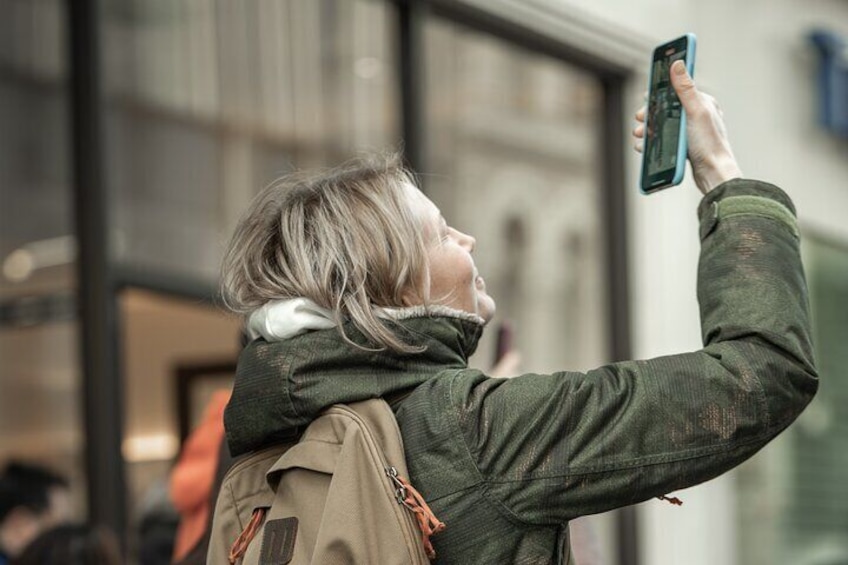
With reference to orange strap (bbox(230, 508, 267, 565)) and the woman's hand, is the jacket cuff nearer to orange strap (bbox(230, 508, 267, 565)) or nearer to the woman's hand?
the woman's hand

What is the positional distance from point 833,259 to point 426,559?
24.6 feet

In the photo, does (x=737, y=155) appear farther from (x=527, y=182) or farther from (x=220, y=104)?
(x=220, y=104)

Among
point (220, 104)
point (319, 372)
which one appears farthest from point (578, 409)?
point (220, 104)

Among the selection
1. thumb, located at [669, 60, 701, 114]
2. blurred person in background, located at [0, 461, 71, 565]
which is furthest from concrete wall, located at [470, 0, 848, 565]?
thumb, located at [669, 60, 701, 114]

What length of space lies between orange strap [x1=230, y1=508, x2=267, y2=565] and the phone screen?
2.51 ft

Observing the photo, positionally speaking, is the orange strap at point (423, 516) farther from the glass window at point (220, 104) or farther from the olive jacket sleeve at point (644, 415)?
the glass window at point (220, 104)

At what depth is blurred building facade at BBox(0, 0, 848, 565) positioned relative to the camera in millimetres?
6438

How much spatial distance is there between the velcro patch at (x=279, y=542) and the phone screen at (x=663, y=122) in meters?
0.75

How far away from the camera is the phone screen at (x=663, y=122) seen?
A: 7.93ft

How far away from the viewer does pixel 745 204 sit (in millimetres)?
2279

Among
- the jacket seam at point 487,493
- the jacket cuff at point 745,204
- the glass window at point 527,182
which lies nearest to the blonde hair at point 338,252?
the jacket seam at point 487,493

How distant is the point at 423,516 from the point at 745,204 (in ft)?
2.05

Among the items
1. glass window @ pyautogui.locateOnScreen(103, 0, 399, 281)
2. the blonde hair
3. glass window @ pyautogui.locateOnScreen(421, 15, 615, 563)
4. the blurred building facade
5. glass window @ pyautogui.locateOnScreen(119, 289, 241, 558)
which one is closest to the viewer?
the blonde hair

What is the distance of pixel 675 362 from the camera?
219cm
